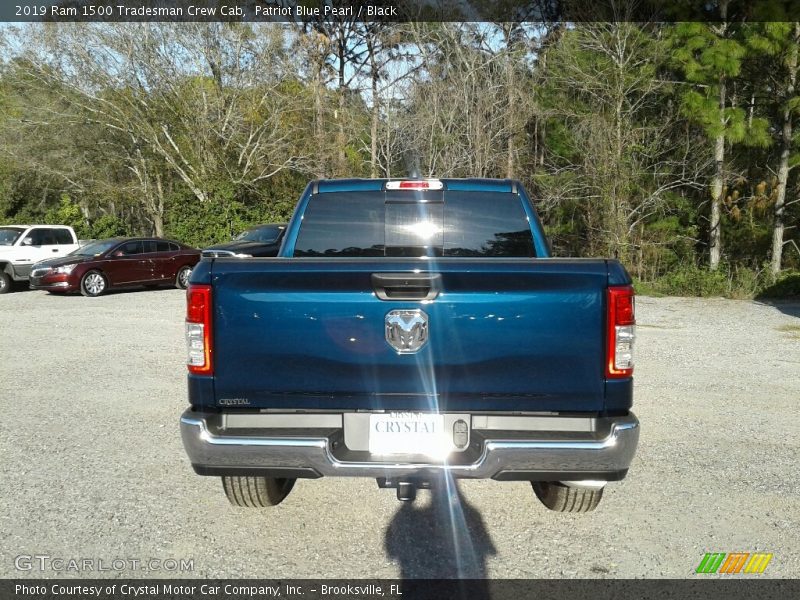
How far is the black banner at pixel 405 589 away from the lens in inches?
115

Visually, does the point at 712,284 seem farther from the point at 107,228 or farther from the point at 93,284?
the point at 107,228

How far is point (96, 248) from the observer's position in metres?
17.0

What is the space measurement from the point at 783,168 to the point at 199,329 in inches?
810

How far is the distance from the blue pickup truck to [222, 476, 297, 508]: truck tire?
605mm

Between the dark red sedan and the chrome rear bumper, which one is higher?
the chrome rear bumper

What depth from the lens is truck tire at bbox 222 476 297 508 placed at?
361cm

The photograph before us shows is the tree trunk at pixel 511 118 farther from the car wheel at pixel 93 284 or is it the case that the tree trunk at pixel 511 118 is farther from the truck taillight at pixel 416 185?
the truck taillight at pixel 416 185

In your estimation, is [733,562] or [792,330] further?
[792,330]

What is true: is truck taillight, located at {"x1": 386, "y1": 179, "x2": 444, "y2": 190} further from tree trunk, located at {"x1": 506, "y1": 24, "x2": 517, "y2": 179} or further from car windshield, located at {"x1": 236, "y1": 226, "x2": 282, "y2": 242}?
tree trunk, located at {"x1": 506, "y1": 24, "x2": 517, "y2": 179}

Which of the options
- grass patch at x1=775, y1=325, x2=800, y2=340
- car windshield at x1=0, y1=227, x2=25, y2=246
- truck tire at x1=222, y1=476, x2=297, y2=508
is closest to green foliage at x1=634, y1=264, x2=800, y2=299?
grass patch at x1=775, y1=325, x2=800, y2=340

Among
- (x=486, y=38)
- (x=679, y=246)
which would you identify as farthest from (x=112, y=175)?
(x=679, y=246)

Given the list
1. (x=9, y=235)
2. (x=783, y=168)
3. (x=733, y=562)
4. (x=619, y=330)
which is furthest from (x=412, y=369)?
(x=783, y=168)

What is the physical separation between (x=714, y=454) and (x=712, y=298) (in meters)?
12.4

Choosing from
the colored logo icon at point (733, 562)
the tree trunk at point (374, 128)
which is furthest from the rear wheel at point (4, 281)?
the colored logo icon at point (733, 562)
